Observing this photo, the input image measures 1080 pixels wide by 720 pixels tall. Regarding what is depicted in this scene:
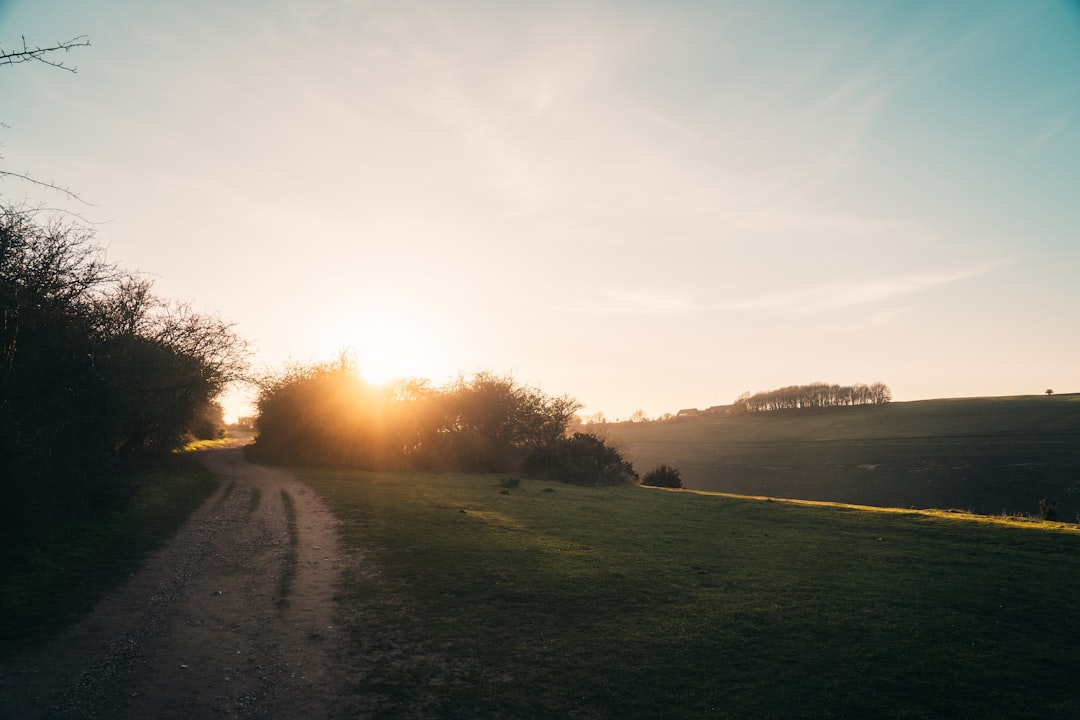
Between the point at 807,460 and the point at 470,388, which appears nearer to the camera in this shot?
the point at 470,388

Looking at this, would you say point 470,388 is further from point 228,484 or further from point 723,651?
point 723,651

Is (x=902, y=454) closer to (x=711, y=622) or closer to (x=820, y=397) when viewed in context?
(x=820, y=397)

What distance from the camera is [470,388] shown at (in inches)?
2201

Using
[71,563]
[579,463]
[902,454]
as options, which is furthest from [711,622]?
[902,454]

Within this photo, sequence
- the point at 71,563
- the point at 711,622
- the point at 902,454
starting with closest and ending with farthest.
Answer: the point at 711,622
the point at 71,563
the point at 902,454

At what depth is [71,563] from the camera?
40.9 feet

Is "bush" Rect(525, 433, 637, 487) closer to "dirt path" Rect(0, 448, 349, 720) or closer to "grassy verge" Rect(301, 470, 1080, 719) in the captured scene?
"grassy verge" Rect(301, 470, 1080, 719)

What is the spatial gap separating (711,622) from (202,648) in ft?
27.9

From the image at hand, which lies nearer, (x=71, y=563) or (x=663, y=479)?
(x=71, y=563)

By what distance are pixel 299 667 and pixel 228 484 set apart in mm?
24506

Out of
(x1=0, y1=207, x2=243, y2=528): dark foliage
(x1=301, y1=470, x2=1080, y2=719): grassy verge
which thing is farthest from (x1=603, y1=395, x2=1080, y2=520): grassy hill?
(x1=0, y1=207, x2=243, y2=528): dark foliage

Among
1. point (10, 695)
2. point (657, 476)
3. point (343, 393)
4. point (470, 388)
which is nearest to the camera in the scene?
point (10, 695)

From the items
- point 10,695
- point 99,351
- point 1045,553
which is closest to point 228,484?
point 99,351

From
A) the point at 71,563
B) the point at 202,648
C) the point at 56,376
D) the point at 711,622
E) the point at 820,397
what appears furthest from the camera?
the point at 820,397
